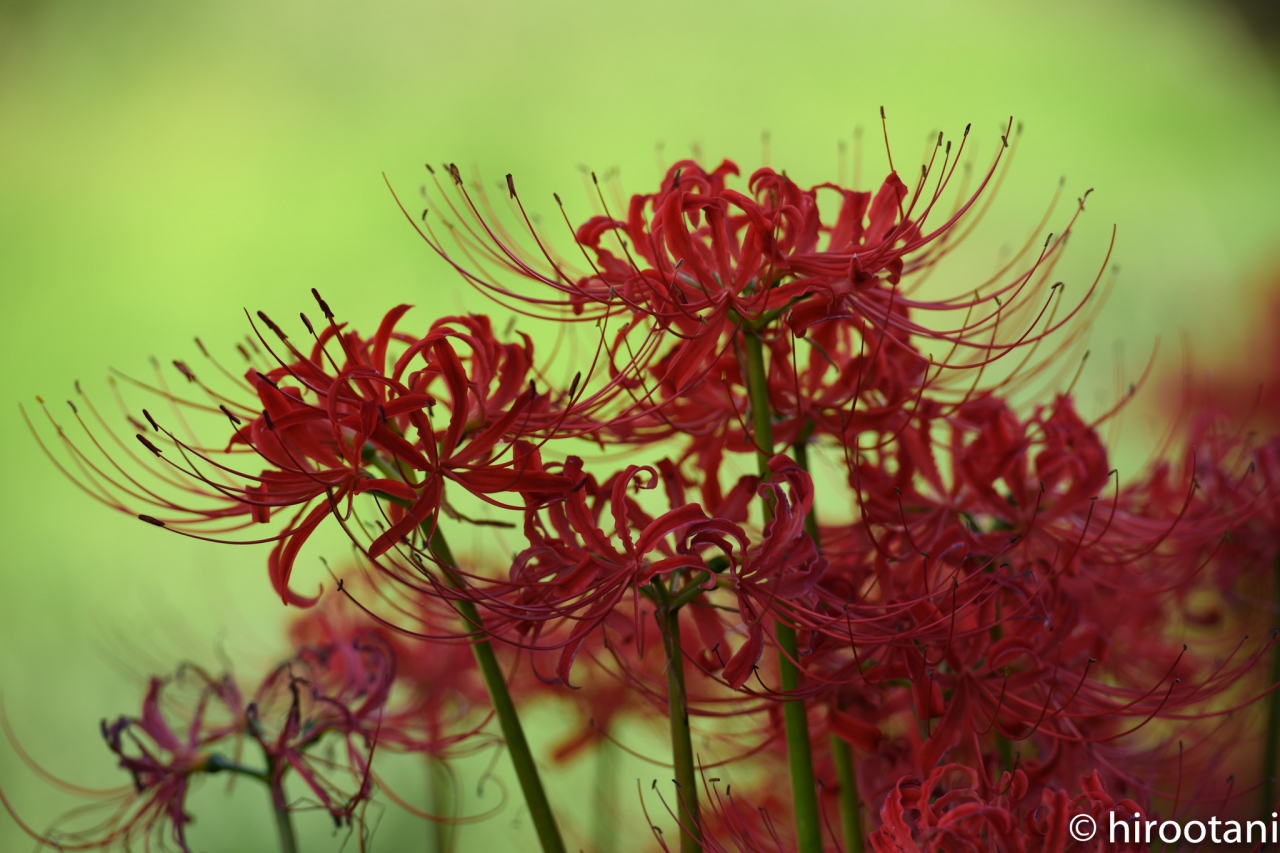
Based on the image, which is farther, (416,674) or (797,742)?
(416,674)

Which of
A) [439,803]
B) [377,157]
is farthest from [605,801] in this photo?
[377,157]

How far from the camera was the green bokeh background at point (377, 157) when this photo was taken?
1.59 m

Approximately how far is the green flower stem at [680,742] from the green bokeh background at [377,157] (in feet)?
2.87

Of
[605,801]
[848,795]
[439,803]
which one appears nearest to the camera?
[848,795]

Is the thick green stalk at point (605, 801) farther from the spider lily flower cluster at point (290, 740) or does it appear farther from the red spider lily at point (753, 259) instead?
the red spider lily at point (753, 259)

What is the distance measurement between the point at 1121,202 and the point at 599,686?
1490 millimetres

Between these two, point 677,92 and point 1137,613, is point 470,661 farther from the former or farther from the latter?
point 677,92

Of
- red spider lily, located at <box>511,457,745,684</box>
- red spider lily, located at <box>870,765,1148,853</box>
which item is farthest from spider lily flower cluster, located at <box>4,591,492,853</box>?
red spider lily, located at <box>870,765,1148,853</box>

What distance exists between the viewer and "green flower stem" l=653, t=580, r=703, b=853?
0.53m

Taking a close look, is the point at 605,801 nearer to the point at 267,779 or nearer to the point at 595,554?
the point at 267,779

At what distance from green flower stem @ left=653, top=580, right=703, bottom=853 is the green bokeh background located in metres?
0.87

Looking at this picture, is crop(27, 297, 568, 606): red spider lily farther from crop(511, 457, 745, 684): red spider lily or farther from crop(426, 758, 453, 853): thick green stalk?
crop(426, 758, 453, 853): thick green stalk

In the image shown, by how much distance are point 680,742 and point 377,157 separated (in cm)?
148

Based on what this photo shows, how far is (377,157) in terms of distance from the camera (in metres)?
1.83
